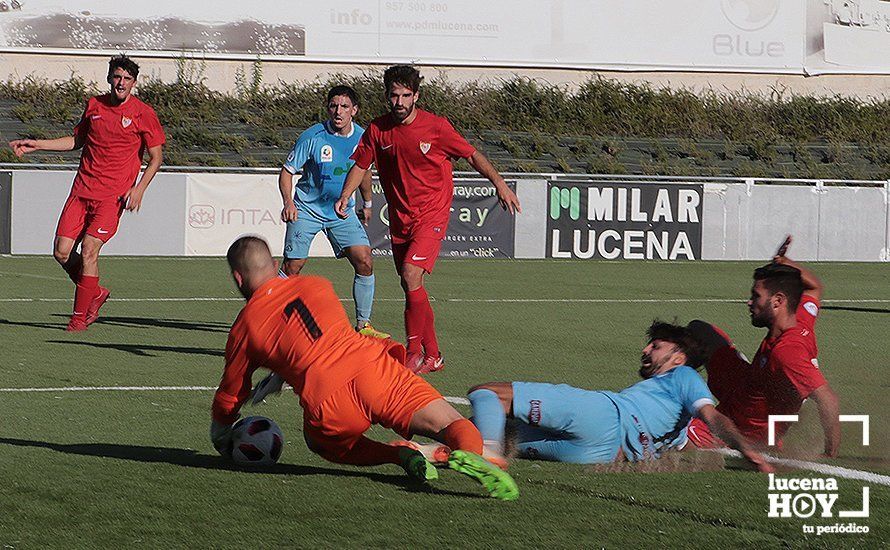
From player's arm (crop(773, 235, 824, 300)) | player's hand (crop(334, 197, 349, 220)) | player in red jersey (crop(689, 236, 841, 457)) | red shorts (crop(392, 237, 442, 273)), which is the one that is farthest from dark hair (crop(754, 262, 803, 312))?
player's hand (crop(334, 197, 349, 220))

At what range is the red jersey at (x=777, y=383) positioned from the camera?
6.02 m

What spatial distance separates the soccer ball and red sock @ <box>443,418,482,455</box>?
0.91 meters

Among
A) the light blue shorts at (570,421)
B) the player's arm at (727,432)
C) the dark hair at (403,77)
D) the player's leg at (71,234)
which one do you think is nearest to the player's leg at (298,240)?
the player's leg at (71,234)

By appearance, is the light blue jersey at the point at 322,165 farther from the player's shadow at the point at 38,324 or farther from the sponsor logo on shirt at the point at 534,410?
the sponsor logo on shirt at the point at 534,410

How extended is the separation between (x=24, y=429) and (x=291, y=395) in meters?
1.72

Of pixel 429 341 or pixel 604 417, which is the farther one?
pixel 429 341

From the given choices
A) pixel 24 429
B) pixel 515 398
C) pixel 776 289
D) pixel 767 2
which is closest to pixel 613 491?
pixel 515 398

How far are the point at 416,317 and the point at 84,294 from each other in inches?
137

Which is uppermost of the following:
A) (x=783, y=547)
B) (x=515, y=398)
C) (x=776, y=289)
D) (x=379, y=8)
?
(x=379, y=8)

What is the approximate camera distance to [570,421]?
566cm

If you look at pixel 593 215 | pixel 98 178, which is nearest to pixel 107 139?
pixel 98 178

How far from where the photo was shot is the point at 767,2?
3575 cm

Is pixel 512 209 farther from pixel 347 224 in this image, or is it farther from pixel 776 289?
pixel 776 289

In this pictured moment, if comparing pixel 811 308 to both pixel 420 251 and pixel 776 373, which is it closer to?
pixel 776 373
